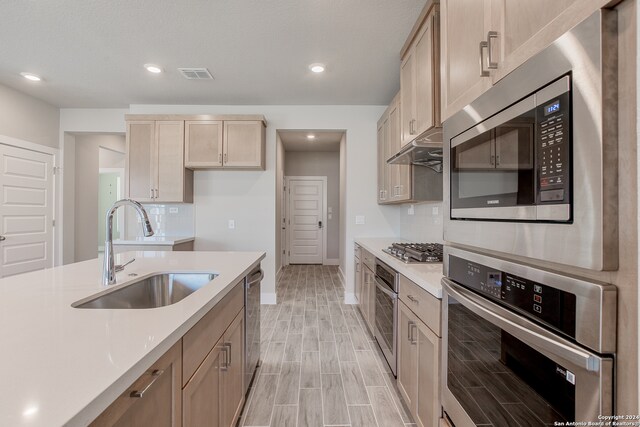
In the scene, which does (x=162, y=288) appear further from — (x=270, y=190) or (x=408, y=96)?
(x=270, y=190)

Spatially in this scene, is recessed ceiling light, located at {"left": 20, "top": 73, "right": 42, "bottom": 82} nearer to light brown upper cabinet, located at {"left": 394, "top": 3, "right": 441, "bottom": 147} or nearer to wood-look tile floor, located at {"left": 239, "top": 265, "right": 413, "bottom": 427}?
wood-look tile floor, located at {"left": 239, "top": 265, "right": 413, "bottom": 427}

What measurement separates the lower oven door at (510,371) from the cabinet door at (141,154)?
3716mm

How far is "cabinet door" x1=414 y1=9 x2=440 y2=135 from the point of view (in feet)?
5.85

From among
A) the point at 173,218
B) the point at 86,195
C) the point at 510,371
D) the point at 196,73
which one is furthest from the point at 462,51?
the point at 86,195

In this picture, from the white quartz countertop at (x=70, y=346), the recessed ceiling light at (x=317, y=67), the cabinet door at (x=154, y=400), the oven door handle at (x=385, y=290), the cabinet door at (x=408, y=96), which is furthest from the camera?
the recessed ceiling light at (x=317, y=67)

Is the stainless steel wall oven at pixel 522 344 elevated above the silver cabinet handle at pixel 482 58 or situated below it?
below

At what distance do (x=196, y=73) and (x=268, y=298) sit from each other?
9.13 feet

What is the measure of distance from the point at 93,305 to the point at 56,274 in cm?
55

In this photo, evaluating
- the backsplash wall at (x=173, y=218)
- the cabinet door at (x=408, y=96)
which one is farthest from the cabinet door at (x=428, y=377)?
the backsplash wall at (x=173, y=218)

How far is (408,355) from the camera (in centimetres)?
173

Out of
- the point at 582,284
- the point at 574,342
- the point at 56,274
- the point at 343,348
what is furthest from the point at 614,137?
the point at 343,348

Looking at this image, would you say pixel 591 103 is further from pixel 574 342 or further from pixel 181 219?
pixel 181 219

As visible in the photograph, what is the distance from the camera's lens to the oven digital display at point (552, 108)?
2.12ft

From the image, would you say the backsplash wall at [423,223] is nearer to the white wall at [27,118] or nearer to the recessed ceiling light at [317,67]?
the recessed ceiling light at [317,67]
